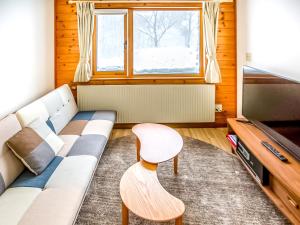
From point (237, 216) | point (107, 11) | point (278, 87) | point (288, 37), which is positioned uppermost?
point (107, 11)

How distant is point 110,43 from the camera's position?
14.6 feet

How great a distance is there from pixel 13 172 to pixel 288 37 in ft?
9.02

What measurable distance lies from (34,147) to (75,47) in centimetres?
237

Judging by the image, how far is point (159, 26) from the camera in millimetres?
4465

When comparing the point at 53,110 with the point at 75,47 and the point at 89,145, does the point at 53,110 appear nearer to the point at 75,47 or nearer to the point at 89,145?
the point at 89,145

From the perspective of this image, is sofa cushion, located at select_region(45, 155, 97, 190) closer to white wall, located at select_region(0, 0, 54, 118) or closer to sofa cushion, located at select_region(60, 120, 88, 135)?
sofa cushion, located at select_region(60, 120, 88, 135)

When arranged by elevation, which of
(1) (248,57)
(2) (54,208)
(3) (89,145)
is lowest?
(2) (54,208)

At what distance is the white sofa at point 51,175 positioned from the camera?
178 centimetres

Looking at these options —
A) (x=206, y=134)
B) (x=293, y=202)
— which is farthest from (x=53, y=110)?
(x=293, y=202)

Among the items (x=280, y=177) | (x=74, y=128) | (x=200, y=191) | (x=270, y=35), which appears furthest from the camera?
(x=74, y=128)

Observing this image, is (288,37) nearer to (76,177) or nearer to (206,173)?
(206,173)

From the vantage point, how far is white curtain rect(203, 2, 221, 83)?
4.21 m

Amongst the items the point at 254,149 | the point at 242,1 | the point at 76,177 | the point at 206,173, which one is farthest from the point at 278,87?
the point at 242,1

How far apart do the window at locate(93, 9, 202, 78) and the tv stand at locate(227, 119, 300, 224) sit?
1958 millimetres
